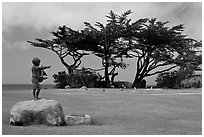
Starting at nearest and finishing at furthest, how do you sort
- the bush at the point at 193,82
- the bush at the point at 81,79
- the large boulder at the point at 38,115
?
the large boulder at the point at 38,115, the bush at the point at 193,82, the bush at the point at 81,79

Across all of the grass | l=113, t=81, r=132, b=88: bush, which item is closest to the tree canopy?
l=113, t=81, r=132, b=88: bush

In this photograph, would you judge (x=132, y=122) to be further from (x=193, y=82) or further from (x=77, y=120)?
(x=193, y=82)

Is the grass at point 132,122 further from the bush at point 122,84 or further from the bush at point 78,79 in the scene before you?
the bush at point 122,84

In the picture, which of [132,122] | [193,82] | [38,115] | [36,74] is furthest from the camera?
[193,82]

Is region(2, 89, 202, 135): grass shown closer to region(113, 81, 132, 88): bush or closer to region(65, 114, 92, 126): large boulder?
region(65, 114, 92, 126): large boulder

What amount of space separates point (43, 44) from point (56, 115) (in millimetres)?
28832

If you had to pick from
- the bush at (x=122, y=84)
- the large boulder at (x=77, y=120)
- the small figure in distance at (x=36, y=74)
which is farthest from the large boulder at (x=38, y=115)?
the bush at (x=122, y=84)

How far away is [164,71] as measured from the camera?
3975cm

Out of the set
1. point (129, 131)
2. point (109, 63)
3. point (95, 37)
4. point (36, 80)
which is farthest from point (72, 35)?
point (129, 131)

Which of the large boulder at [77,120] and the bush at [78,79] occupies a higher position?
the bush at [78,79]

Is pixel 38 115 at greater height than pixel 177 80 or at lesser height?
lesser

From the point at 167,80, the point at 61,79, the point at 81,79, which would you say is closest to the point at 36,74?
the point at 81,79

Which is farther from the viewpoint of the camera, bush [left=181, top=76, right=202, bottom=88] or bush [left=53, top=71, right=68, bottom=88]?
bush [left=53, top=71, right=68, bottom=88]

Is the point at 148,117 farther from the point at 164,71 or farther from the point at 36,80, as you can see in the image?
the point at 164,71
